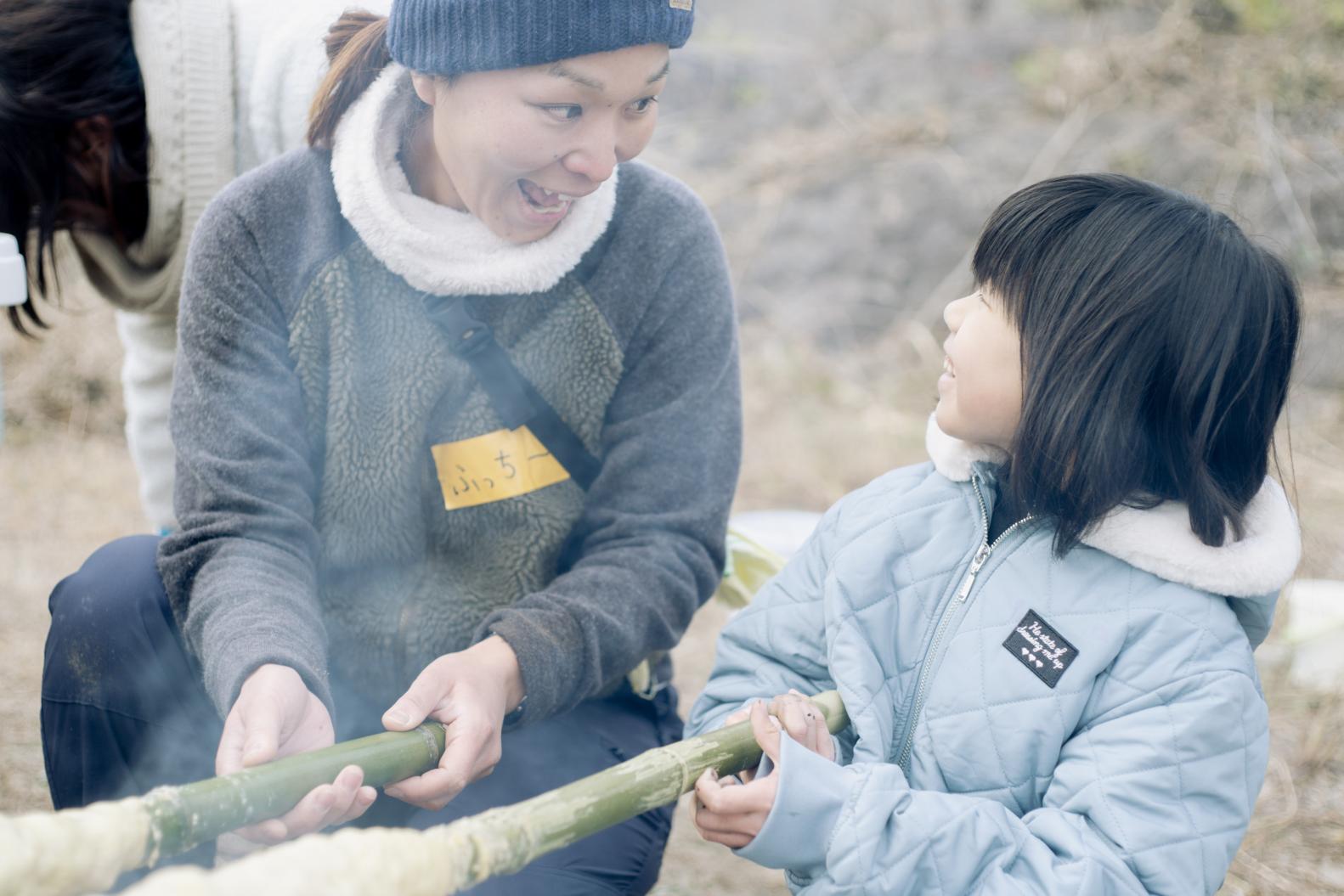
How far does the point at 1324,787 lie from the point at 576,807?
1836 millimetres

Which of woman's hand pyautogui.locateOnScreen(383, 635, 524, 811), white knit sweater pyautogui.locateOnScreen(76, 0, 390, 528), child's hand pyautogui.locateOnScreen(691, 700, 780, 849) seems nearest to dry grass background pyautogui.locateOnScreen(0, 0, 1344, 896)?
white knit sweater pyautogui.locateOnScreen(76, 0, 390, 528)

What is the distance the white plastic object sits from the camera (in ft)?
4.46

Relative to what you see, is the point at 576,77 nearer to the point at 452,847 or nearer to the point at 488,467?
the point at 488,467

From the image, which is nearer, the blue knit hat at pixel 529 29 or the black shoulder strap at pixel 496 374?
the blue knit hat at pixel 529 29

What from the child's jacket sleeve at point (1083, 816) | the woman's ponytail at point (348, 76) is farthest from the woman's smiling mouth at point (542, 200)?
the child's jacket sleeve at point (1083, 816)

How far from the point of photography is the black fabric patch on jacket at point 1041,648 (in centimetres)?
140

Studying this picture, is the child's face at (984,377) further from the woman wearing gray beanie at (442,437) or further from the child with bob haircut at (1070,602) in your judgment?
the woman wearing gray beanie at (442,437)

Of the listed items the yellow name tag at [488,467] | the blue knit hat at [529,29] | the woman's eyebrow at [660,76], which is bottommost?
the yellow name tag at [488,467]

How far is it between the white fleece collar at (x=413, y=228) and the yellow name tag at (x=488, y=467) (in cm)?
20

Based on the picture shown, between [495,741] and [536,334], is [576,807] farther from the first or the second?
[536,334]

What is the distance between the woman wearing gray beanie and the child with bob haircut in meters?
0.33

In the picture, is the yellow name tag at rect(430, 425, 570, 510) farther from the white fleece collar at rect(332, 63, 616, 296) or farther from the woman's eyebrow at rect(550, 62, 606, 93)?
the woman's eyebrow at rect(550, 62, 606, 93)

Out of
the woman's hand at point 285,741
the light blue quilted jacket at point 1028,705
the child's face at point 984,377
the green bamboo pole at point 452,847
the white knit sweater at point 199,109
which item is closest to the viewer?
the green bamboo pole at point 452,847

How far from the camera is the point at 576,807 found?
111cm
